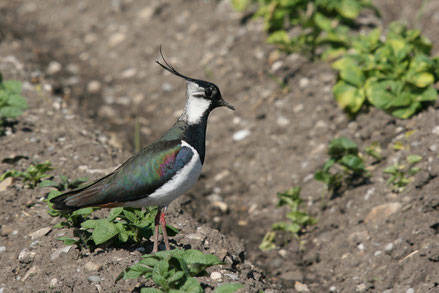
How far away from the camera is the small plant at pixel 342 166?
262 inches

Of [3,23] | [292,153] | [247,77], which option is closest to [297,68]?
[247,77]

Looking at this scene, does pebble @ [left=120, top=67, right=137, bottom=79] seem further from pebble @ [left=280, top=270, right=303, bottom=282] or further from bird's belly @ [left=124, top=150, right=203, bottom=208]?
Answer: bird's belly @ [left=124, top=150, right=203, bottom=208]

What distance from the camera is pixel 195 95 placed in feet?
18.2

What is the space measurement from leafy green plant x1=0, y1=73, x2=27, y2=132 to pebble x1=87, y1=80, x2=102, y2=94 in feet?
7.49

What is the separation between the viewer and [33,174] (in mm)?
6398

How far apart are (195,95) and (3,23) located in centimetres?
748

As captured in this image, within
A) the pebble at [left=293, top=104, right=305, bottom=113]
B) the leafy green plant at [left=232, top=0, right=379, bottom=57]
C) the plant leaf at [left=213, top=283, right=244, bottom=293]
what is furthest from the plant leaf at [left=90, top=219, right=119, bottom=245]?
the leafy green plant at [left=232, top=0, right=379, bottom=57]

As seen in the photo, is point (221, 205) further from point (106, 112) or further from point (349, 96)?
point (106, 112)

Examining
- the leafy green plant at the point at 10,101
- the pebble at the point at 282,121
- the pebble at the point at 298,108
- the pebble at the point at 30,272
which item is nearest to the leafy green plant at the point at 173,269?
the pebble at the point at 30,272

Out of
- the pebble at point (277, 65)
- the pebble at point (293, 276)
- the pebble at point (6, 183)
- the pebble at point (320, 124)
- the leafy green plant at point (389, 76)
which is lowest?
the pebble at point (293, 276)

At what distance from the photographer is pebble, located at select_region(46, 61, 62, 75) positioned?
1017 centimetres

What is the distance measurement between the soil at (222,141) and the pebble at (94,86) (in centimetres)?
4

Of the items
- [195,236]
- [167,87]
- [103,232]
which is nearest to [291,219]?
[195,236]

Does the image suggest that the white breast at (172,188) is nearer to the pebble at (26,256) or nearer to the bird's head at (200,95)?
the bird's head at (200,95)
